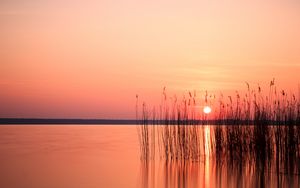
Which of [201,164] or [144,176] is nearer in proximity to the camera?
[144,176]

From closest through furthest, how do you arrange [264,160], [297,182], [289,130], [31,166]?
[297,182] < [289,130] < [264,160] < [31,166]

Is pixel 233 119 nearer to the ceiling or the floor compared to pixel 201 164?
nearer to the ceiling

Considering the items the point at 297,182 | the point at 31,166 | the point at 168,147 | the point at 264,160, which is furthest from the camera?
the point at 168,147

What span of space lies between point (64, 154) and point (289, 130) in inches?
191

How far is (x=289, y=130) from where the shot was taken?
7070mm

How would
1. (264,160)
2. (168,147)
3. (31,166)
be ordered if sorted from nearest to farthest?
(264,160) < (31,166) < (168,147)

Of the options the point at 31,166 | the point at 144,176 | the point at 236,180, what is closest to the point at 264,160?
the point at 236,180

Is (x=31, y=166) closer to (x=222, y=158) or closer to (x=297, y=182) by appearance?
(x=222, y=158)

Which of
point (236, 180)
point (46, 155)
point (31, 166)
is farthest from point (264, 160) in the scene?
point (46, 155)

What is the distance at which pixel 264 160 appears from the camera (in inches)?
297

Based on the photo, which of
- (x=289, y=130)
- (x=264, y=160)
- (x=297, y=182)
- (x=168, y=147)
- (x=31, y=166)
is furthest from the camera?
(x=168, y=147)

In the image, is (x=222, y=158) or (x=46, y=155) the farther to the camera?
(x=46, y=155)

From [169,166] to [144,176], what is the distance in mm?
963

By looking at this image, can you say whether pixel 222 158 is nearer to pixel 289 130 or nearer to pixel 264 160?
pixel 264 160
